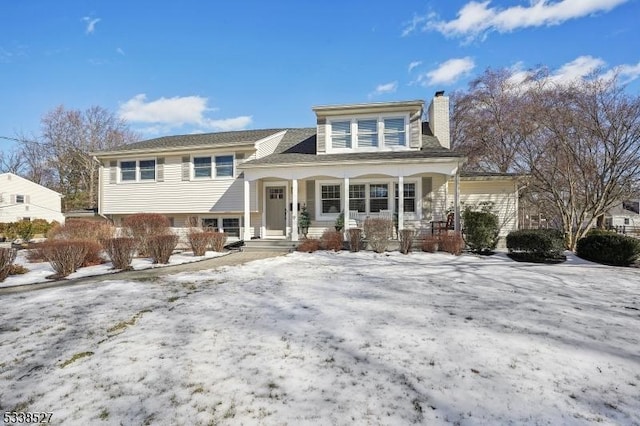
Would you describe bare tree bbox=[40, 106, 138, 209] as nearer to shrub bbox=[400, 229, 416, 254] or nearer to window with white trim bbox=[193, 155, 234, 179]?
window with white trim bbox=[193, 155, 234, 179]

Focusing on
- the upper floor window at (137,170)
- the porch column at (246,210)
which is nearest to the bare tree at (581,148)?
the porch column at (246,210)

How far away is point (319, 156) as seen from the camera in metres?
13.6

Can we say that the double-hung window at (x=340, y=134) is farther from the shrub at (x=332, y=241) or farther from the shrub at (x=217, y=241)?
the shrub at (x=217, y=241)

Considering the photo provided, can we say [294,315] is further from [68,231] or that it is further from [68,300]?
[68,231]

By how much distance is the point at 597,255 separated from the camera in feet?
30.7

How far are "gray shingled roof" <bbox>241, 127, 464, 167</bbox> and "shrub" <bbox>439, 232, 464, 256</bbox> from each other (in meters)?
2.91

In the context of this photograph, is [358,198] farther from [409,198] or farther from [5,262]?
[5,262]

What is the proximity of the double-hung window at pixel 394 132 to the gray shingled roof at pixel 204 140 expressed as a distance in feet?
18.9

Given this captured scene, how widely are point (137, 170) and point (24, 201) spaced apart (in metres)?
16.0

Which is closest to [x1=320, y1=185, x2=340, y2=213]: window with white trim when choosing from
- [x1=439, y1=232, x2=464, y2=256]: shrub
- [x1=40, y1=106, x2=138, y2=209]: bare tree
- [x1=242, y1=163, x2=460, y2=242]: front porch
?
[x1=242, y1=163, x2=460, y2=242]: front porch

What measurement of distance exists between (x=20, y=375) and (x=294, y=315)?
8.97 ft

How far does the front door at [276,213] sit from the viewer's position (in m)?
14.9

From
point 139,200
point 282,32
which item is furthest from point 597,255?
point 139,200

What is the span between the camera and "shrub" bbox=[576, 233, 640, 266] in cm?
873
